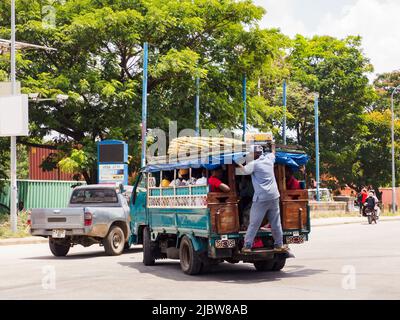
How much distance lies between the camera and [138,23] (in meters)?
31.5

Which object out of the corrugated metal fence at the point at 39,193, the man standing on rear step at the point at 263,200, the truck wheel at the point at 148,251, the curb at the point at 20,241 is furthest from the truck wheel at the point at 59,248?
the corrugated metal fence at the point at 39,193

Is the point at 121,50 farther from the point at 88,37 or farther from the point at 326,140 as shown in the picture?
the point at 326,140

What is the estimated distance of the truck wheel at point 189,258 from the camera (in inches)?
503

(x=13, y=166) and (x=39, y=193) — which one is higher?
(x=13, y=166)

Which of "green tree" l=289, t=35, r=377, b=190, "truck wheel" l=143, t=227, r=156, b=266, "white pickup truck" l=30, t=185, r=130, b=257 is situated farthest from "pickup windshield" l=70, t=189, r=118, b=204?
"green tree" l=289, t=35, r=377, b=190

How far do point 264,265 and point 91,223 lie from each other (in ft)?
16.6

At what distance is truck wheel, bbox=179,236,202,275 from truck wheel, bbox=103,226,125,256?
14.3 ft

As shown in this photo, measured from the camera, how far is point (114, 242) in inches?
697

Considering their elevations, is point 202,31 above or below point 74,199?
above

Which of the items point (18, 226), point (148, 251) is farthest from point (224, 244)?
point (18, 226)

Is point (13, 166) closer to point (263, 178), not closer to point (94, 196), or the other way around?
point (94, 196)

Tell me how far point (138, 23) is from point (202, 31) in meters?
3.86

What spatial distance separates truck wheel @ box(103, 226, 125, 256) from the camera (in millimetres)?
17438
